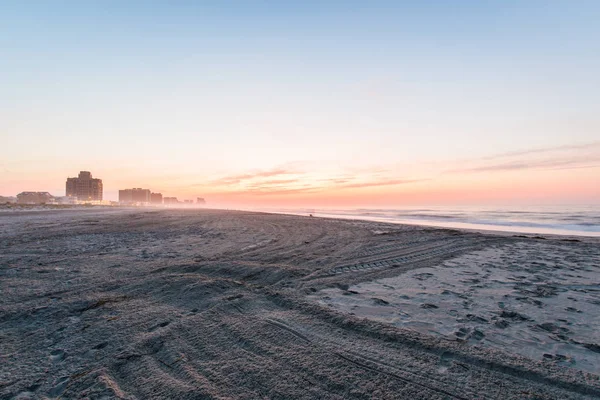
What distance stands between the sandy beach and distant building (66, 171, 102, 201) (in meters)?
194

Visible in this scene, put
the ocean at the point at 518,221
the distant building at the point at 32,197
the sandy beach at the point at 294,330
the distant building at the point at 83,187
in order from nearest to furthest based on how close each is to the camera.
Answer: the sandy beach at the point at 294,330 < the ocean at the point at 518,221 < the distant building at the point at 32,197 < the distant building at the point at 83,187

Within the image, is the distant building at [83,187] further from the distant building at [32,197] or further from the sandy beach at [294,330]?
the sandy beach at [294,330]

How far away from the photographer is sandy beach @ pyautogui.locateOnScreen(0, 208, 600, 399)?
7.89ft

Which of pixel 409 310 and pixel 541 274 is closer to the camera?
pixel 409 310

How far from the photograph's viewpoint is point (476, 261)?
24.9ft

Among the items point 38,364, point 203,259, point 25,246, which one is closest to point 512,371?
point 38,364

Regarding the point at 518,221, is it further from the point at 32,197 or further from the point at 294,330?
the point at 32,197

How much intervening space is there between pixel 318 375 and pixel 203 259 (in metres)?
5.33

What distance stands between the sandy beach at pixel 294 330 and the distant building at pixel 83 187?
194347 millimetres

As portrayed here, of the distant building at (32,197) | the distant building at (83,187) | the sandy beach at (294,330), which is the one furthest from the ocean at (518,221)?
the distant building at (83,187)

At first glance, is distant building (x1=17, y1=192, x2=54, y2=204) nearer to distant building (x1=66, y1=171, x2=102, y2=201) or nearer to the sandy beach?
distant building (x1=66, y1=171, x2=102, y2=201)

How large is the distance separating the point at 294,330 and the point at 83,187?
20238 cm

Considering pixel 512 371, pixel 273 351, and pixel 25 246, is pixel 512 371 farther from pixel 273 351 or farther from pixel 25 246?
pixel 25 246

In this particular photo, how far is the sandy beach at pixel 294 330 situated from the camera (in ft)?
7.89
